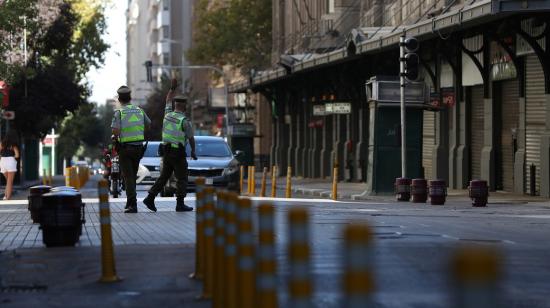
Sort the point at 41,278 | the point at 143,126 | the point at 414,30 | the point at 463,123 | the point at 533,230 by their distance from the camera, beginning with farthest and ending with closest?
1. the point at 463,123
2. the point at 414,30
3. the point at 143,126
4. the point at 533,230
5. the point at 41,278

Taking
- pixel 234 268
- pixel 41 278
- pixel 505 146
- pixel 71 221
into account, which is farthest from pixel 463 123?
pixel 234 268

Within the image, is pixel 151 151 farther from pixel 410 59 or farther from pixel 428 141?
pixel 428 141

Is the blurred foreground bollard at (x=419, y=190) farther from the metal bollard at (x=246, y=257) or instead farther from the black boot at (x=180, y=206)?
the metal bollard at (x=246, y=257)

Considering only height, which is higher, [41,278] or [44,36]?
[44,36]

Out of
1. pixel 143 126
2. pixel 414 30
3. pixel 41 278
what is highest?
pixel 414 30

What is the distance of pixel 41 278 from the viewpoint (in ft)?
35.2

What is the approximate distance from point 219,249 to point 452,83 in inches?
1262

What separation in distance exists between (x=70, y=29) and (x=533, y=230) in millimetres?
50044

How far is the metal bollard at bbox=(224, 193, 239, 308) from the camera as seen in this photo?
278 inches

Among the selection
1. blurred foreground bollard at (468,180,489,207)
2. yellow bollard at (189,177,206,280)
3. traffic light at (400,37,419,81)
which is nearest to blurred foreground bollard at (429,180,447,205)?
blurred foreground bollard at (468,180,489,207)

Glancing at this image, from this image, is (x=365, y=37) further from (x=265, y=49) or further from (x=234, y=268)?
(x=265, y=49)

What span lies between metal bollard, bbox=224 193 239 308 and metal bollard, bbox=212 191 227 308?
28 centimetres

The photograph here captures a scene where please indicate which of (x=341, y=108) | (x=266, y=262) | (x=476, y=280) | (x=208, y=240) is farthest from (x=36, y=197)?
(x=341, y=108)

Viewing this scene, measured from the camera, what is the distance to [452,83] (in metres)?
39.5
